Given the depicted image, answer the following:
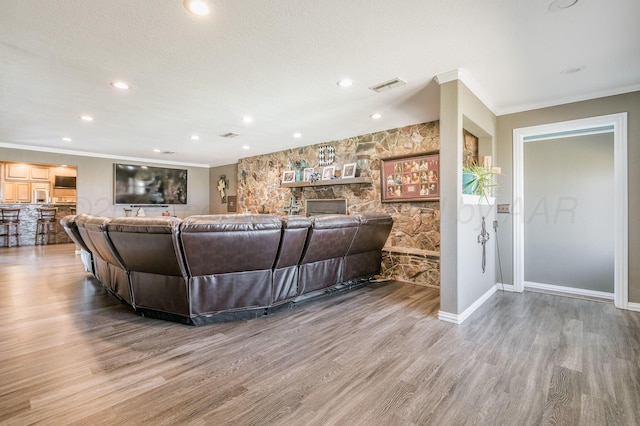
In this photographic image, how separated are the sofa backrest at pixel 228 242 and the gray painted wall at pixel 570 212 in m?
3.80

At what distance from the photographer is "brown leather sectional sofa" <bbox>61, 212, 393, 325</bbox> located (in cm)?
259

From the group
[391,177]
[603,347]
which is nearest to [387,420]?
[603,347]

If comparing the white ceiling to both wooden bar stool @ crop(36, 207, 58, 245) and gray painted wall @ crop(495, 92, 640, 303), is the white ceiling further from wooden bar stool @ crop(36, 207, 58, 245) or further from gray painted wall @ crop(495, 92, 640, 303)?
wooden bar stool @ crop(36, 207, 58, 245)

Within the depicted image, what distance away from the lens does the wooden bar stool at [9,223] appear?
7.47 meters

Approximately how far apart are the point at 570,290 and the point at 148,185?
960cm

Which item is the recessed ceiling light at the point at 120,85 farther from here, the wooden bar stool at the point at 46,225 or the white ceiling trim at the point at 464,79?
the wooden bar stool at the point at 46,225

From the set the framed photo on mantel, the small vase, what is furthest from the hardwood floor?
the framed photo on mantel

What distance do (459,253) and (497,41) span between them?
1.83m

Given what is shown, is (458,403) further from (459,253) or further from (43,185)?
(43,185)

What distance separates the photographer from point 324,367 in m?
2.08

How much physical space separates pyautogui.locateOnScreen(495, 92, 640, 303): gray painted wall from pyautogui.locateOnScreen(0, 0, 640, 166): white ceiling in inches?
4.7

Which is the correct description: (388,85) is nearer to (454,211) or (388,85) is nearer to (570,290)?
(454,211)

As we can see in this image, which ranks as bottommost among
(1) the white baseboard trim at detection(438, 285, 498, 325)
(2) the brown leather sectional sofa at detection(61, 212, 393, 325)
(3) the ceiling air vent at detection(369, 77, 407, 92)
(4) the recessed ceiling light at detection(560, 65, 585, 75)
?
(1) the white baseboard trim at detection(438, 285, 498, 325)

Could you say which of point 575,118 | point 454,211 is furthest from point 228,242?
point 575,118
